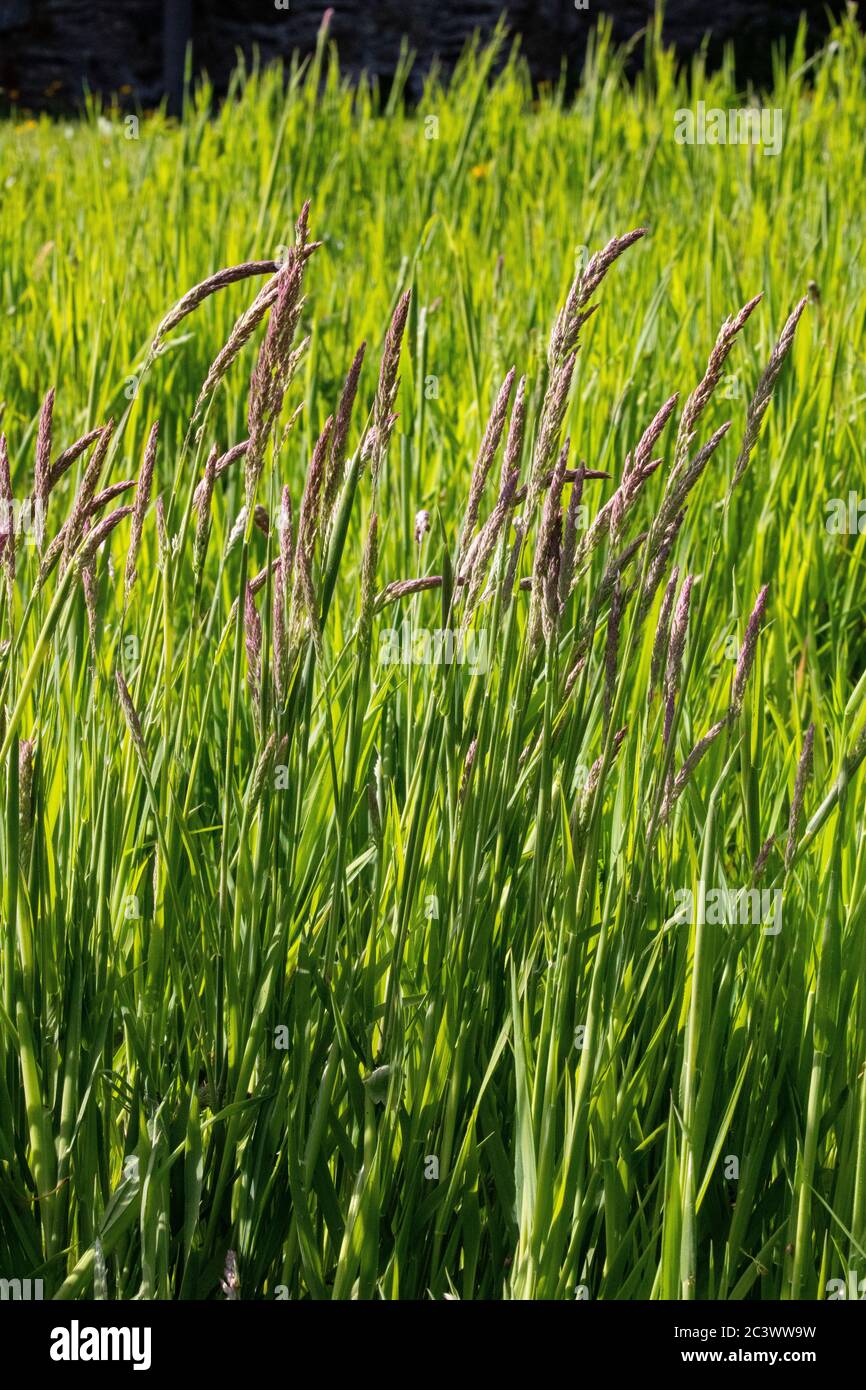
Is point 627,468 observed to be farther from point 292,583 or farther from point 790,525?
point 790,525

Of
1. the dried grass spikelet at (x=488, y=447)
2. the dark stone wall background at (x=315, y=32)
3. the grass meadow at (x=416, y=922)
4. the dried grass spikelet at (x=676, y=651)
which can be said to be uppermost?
the dark stone wall background at (x=315, y=32)

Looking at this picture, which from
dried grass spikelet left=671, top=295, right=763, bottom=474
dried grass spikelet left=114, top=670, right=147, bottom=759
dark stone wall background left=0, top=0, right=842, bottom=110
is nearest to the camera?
dried grass spikelet left=671, top=295, right=763, bottom=474

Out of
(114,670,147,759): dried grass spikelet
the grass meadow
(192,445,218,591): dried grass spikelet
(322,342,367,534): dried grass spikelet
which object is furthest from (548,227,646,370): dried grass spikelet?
(114,670,147,759): dried grass spikelet

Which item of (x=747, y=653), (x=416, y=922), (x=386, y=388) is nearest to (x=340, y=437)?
(x=386, y=388)

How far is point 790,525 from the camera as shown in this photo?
1.63 m

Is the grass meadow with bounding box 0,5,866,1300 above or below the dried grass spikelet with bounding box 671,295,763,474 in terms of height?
below

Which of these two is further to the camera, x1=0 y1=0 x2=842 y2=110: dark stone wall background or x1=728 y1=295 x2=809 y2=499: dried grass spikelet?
x1=0 y1=0 x2=842 y2=110: dark stone wall background

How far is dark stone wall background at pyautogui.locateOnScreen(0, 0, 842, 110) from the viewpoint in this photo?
375 inches

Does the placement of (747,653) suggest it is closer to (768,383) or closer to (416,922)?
(768,383)

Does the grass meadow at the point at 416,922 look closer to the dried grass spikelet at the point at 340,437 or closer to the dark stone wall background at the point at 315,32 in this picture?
the dried grass spikelet at the point at 340,437

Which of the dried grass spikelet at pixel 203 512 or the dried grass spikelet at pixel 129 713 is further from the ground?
the dried grass spikelet at pixel 203 512

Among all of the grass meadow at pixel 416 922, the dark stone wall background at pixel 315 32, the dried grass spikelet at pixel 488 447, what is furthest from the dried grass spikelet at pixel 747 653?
the dark stone wall background at pixel 315 32

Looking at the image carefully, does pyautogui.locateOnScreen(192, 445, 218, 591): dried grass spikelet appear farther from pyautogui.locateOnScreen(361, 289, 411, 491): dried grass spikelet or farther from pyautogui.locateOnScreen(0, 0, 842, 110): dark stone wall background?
pyautogui.locateOnScreen(0, 0, 842, 110): dark stone wall background

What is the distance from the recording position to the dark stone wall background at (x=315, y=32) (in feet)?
31.2
